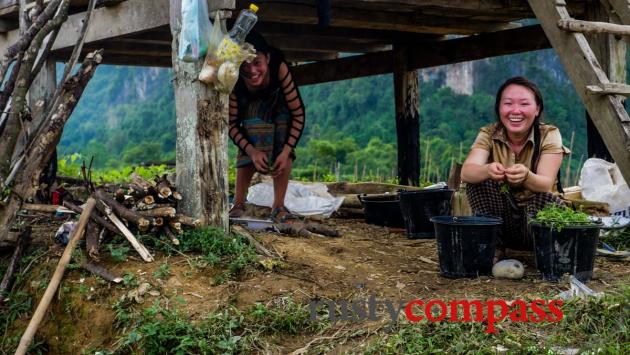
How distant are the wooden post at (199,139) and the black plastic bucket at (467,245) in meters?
1.63

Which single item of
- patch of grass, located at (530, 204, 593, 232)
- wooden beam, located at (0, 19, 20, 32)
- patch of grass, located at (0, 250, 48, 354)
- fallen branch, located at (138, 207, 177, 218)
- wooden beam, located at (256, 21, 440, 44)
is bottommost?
patch of grass, located at (0, 250, 48, 354)

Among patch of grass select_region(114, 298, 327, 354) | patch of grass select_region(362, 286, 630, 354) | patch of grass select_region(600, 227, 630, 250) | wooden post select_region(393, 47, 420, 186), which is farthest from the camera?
wooden post select_region(393, 47, 420, 186)

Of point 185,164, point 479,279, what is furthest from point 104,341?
point 479,279

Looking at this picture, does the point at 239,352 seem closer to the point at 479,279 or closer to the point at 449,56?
the point at 479,279

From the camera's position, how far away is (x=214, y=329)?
14.9 ft

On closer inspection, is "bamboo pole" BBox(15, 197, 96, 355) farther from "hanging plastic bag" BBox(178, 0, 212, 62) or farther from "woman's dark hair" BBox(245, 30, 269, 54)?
"woman's dark hair" BBox(245, 30, 269, 54)

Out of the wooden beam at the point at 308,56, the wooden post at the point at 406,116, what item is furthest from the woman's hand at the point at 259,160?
the wooden beam at the point at 308,56

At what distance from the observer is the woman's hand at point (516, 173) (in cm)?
505

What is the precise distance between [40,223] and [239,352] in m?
3.46

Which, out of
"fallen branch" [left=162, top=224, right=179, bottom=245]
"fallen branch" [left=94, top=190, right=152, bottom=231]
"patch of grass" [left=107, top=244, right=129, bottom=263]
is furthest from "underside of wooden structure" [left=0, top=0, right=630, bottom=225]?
"patch of grass" [left=107, top=244, right=129, bottom=263]

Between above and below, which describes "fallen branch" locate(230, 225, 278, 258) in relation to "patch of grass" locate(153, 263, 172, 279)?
above

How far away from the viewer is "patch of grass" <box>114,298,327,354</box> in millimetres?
4430

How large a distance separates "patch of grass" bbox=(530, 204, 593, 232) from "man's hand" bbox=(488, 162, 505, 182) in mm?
332

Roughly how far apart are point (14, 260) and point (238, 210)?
2321mm
